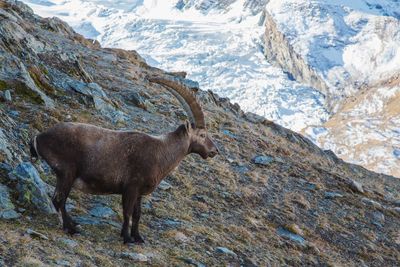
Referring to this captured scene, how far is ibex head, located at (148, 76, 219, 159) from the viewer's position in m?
11.9

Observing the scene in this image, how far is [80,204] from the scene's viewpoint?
13.0 m

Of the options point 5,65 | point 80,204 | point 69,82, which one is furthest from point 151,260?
point 69,82

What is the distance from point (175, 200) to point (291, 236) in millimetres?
3735

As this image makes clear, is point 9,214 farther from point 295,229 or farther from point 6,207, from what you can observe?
point 295,229

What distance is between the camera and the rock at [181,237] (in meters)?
13.0

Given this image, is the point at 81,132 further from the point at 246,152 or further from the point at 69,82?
the point at 246,152

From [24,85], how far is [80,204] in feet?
22.1

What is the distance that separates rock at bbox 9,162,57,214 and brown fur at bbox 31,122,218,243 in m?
0.72

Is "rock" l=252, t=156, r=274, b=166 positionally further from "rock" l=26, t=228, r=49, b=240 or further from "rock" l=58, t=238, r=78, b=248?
"rock" l=26, t=228, r=49, b=240

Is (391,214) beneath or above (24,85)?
beneath

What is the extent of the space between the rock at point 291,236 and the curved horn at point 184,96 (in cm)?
548

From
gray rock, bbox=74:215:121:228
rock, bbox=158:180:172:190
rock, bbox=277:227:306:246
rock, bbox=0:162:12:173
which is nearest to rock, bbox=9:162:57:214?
rock, bbox=0:162:12:173

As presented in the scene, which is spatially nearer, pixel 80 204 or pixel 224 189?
pixel 80 204

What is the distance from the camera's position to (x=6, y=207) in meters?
11.0
